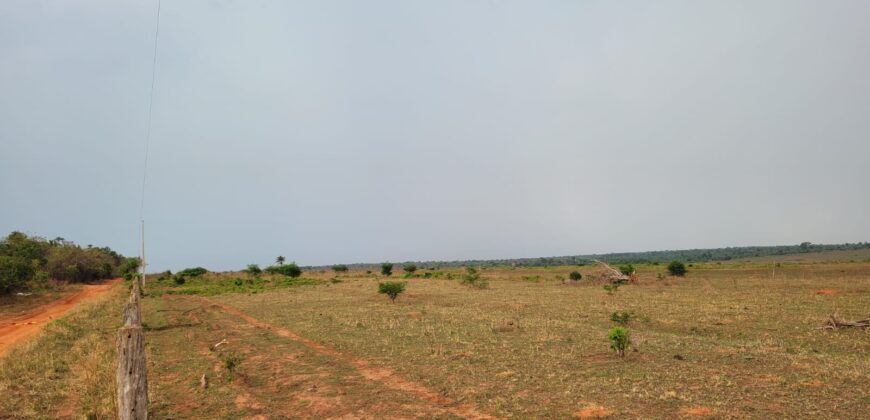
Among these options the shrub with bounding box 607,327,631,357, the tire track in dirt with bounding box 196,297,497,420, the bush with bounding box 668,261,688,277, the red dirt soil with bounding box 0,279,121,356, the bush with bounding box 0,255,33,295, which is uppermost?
the bush with bounding box 0,255,33,295

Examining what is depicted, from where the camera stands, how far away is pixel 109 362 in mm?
13328

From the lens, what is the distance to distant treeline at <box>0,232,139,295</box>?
34875 millimetres

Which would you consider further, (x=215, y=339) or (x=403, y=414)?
(x=215, y=339)

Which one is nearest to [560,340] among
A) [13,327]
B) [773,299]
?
[773,299]

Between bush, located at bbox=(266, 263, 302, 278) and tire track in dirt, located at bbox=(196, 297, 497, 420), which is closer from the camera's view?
tire track in dirt, located at bbox=(196, 297, 497, 420)

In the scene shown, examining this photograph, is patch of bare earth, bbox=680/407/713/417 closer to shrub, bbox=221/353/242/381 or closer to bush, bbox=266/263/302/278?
shrub, bbox=221/353/242/381

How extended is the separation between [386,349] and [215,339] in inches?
305

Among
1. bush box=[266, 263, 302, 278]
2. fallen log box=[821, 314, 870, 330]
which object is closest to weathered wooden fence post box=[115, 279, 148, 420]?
fallen log box=[821, 314, 870, 330]

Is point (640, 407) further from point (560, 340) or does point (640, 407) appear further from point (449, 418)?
point (560, 340)

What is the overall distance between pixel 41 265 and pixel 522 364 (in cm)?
6243

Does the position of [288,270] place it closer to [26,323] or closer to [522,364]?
[26,323]

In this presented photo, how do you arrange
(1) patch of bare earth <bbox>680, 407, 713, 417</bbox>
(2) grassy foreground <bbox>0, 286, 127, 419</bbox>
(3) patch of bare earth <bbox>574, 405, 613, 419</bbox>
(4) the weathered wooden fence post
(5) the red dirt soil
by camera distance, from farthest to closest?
1. (5) the red dirt soil
2. (2) grassy foreground <bbox>0, 286, 127, 419</bbox>
3. (3) patch of bare earth <bbox>574, 405, 613, 419</bbox>
4. (1) patch of bare earth <bbox>680, 407, 713, 417</bbox>
5. (4) the weathered wooden fence post

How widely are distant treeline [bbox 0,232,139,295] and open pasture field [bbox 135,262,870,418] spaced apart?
22.2 m

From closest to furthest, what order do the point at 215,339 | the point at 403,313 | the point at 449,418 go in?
1. the point at 449,418
2. the point at 215,339
3. the point at 403,313
